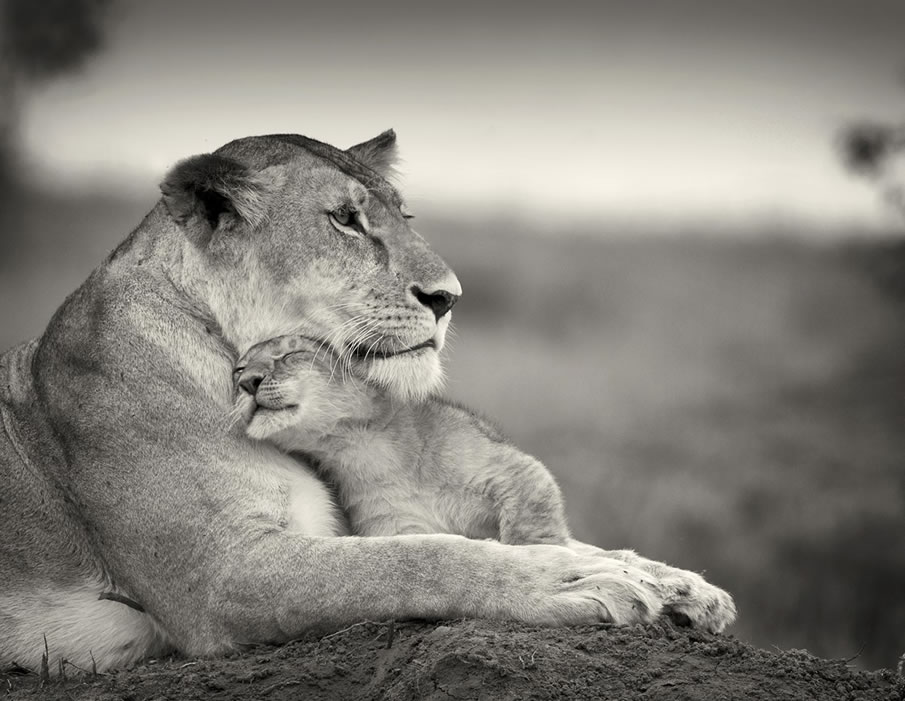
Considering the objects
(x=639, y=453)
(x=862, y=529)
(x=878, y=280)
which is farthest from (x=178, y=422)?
(x=862, y=529)

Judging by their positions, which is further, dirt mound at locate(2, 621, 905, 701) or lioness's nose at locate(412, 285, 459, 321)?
lioness's nose at locate(412, 285, 459, 321)

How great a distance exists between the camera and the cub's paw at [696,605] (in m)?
5.45

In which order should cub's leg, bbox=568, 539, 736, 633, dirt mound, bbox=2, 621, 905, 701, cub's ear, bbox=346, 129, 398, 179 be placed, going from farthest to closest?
cub's ear, bbox=346, 129, 398, 179, cub's leg, bbox=568, 539, 736, 633, dirt mound, bbox=2, 621, 905, 701

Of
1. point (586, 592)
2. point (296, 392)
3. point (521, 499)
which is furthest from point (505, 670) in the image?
point (296, 392)

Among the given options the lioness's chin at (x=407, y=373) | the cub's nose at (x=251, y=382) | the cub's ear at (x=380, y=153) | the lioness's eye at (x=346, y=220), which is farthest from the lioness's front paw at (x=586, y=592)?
the cub's ear at (x=380, y=153)

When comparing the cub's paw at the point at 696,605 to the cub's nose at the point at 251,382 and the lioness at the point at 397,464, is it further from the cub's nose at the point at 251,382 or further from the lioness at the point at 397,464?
the cub's nose at the point at 251,382

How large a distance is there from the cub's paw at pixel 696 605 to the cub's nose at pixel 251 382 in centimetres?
170

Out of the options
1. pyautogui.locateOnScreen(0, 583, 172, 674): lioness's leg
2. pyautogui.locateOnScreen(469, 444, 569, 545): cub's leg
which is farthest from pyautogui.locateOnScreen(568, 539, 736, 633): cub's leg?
pyautogui.locateOnScreen(0, 583, 172, 674): lioness's leg

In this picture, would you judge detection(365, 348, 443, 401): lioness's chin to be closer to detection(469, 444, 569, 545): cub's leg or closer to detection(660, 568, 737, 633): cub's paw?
detection(469, 444, 569, 545): cub's leg

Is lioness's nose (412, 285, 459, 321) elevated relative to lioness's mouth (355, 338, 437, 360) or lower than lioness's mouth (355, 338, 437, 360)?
elevated

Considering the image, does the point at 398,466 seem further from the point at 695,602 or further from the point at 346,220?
the point at 695,602

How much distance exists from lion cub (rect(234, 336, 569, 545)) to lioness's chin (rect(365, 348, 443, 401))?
7 cm

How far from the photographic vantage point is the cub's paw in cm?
545

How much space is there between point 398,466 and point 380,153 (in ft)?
5.72
